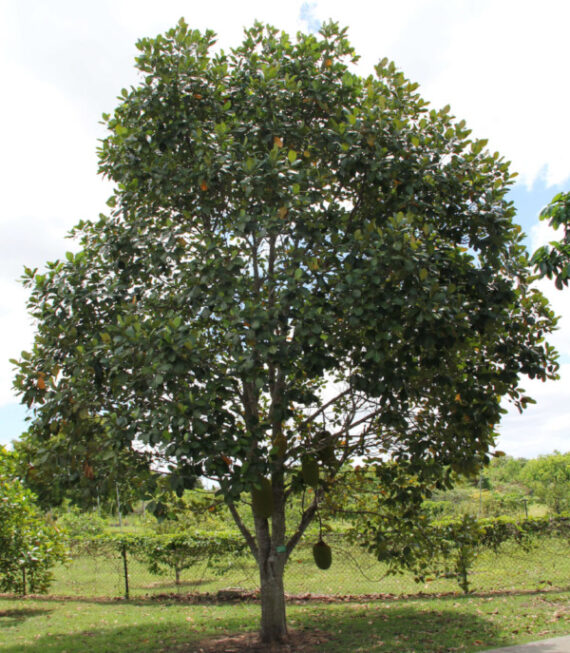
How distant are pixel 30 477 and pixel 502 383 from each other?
17.0 ft

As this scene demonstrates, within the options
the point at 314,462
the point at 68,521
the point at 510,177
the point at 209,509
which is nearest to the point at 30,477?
the point at 209,509

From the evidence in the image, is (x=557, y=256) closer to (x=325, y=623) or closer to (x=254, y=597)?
(x=325, y=623)

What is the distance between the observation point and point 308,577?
1269 cm

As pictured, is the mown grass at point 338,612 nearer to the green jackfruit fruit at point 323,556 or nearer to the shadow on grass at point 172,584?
the shadow on grass at point 172,584

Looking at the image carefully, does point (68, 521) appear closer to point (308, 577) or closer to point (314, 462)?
point (308, 577)

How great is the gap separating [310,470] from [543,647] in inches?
117

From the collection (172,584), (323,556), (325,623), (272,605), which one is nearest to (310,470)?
(323,556)

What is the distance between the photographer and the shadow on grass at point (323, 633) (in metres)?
6.70

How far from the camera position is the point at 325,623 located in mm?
8234

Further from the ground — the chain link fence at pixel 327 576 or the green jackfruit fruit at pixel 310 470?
the green jackfruit fruit at pixel 310 470

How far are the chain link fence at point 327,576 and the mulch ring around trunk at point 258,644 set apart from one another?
3.51m

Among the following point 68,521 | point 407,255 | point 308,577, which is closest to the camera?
point 407,255

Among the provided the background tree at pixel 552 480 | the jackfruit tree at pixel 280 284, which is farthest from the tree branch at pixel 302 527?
the background tree at pixel 552 480

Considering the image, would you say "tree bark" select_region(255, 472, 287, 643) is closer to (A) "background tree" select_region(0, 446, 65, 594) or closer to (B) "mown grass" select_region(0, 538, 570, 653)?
(B) "mown grass" select_region(0, 538, 570, 653)
